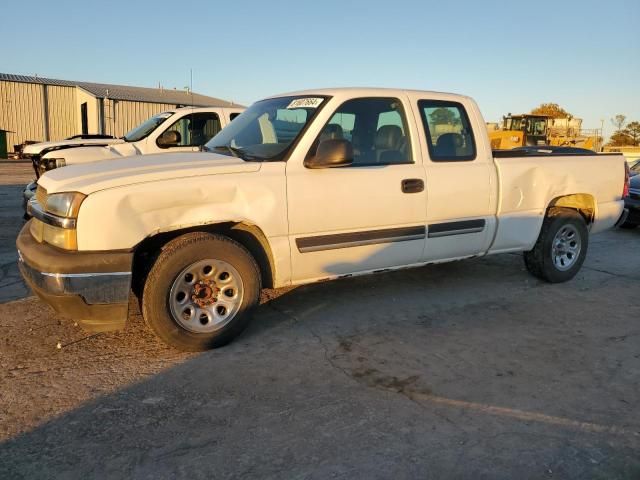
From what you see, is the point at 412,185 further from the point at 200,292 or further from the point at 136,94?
the point at 136,94

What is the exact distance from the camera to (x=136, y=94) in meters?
32.8

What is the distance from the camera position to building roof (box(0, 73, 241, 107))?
30938mm

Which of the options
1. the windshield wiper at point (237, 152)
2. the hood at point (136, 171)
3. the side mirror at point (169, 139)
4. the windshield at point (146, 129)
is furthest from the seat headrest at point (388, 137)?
the windshield at point (146, 129)

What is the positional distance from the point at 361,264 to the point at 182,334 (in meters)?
1.55

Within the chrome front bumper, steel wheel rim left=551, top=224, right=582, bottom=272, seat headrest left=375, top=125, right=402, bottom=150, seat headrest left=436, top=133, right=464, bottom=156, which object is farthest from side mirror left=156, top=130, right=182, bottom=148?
steel wheel rim left=551, top=224, right=582, bottom=272

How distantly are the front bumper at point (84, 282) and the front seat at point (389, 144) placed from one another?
2.23 meters

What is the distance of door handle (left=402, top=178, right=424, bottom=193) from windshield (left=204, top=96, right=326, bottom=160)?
96 centimetres

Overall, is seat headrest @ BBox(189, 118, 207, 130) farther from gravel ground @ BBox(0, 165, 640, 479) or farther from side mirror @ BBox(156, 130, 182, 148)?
gravel ground @ BBox(0, 165, 640, 479)

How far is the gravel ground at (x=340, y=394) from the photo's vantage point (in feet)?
8.65

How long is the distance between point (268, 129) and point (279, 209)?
3.17 feet

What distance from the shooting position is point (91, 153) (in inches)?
310

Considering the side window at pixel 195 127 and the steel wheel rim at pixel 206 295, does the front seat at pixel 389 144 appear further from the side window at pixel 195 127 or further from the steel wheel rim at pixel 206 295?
the side window at pixel 195 127

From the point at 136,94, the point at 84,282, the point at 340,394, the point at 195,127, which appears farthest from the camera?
the point at 136,94

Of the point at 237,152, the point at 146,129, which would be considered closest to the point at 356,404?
the point at 237,152
